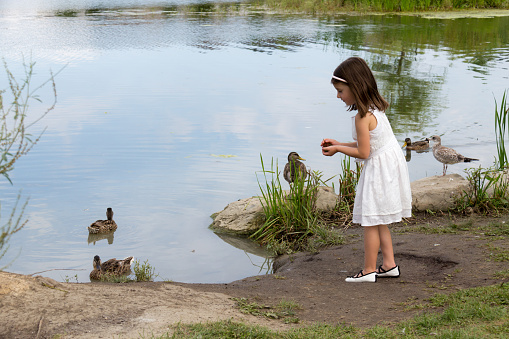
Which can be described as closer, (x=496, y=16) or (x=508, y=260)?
(x=508, y=260)

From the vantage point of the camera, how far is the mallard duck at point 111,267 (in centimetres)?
653

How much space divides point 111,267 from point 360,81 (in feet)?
11.7

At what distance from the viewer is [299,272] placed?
6.16 meters

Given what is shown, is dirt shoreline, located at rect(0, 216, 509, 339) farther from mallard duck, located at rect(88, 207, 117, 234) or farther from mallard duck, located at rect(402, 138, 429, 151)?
mallard duck, located at rect(402, 138, 429, 151)

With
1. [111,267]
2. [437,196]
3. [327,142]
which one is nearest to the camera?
[327,142]

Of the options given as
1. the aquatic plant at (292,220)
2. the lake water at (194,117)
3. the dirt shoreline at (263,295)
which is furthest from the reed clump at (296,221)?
the dirt shoreline at (263,295)

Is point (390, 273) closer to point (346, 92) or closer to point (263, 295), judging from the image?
point (263, 295)

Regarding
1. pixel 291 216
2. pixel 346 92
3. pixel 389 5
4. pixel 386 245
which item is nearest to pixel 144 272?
pixel 291 216

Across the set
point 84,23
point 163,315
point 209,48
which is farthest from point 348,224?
point 84,23

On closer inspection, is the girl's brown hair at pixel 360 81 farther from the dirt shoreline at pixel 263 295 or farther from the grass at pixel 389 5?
the grass at pixel 389 5

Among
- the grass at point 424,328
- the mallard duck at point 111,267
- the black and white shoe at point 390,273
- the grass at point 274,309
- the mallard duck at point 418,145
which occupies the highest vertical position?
the grass at point 424,328

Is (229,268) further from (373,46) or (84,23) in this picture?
(84,23)

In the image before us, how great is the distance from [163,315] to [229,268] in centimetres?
271

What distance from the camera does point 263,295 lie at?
513 centimetres
